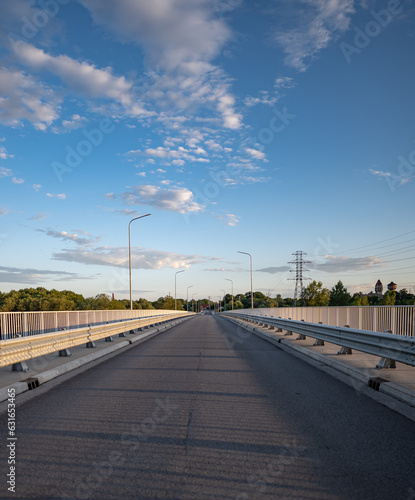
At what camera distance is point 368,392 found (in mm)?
7227

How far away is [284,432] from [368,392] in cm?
271

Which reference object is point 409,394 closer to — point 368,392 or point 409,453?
point 368,392

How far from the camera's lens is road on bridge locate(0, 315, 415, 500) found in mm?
3697

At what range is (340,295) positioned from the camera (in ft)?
391

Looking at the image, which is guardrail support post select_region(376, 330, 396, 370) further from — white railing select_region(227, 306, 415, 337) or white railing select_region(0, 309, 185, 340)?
white railing select_region(0, 309, 185, 340)

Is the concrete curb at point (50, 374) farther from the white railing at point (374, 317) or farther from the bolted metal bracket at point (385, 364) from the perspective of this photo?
the white railing at point (374, 317)

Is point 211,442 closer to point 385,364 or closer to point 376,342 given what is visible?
point 376,342

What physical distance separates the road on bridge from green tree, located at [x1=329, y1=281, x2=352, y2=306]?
115313mm

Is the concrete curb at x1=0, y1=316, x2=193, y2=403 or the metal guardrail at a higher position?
the metal guardrail

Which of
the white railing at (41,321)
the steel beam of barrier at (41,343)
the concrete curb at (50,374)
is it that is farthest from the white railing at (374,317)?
the white railing at (41,321)

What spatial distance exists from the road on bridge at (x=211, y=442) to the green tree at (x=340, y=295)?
115313mm

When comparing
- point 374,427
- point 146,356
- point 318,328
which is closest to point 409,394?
point 374,427

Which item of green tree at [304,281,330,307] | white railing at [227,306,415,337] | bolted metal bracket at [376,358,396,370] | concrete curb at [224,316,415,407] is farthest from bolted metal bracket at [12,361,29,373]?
green tree at [304,281,330,307]

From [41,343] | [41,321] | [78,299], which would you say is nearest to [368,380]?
[41,343]
